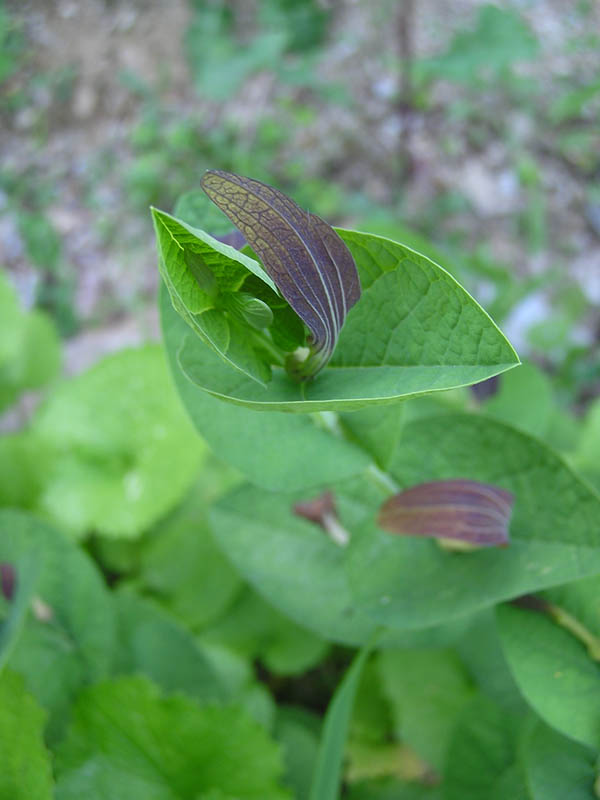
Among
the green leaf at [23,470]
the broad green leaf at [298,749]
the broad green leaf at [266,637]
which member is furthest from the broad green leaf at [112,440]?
the broad green leaf at [298,749]

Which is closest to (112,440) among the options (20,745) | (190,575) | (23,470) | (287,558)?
(23,470)

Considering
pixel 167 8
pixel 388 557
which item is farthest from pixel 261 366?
pixel 167 8

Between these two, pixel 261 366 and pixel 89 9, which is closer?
pixel 261 366

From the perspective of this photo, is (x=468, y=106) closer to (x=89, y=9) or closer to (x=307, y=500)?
(x=89, y=9)

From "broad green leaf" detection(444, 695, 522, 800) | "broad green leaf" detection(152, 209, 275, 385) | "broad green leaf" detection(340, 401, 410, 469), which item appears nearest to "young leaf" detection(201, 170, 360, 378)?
"broad green leaf" detection(152, 209, 275, 385)

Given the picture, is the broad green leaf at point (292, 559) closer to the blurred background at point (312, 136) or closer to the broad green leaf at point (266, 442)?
the broad green leaf at point (266, 442)

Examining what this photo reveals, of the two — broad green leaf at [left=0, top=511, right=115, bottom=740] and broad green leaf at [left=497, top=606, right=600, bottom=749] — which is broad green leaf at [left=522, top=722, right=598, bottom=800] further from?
broad green leaf at [left=0, top=511, right=115, bottom=740]
